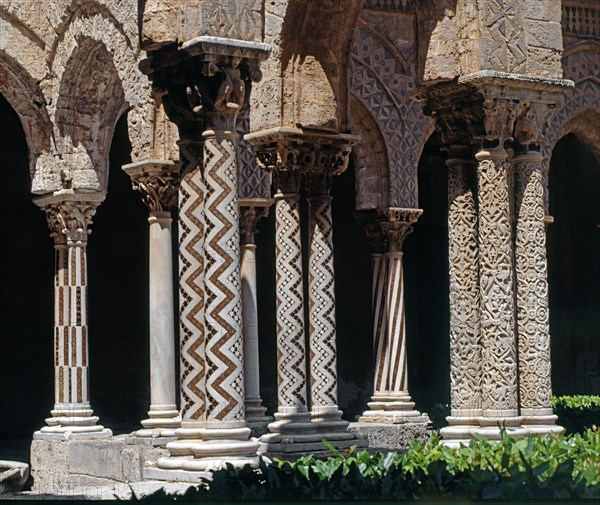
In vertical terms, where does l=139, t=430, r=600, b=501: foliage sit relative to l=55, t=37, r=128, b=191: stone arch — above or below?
below

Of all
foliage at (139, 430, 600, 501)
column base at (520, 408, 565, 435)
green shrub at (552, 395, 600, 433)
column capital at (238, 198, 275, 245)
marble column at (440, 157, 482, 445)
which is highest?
column capital at (238, 198, 275, 245)

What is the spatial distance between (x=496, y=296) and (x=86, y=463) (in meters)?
5.50

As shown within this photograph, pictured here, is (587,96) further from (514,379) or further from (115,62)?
(514,379)

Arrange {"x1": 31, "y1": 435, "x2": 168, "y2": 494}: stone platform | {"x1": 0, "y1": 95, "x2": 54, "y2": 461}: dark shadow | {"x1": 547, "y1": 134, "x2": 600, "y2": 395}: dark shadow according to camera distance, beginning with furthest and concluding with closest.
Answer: {"x1": 547, "y1": 134, "x2": 600, "y2": 395}: dark shadow
{"x1": 0, "y1": 95, "x2": 54, "y2": 461}: dark shadow
{"x1": 31, "y1": 435, "x2": 168, "y2": 494}: stone platform

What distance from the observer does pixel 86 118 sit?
1255cm

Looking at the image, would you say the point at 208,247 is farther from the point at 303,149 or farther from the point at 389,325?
the point at 389,325

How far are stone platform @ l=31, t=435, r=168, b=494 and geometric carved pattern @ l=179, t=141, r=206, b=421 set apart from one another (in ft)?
11.4

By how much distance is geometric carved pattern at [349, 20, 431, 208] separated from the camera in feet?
47.6

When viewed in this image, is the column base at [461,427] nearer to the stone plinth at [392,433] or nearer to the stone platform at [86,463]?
the stone platform at [86,463]

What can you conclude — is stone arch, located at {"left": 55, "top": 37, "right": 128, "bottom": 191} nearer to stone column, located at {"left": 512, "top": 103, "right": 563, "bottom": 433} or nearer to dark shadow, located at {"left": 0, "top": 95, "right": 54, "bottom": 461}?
dark shadow, located at {"left": 0, "top": 95, "right": 54, "bottom": 461}

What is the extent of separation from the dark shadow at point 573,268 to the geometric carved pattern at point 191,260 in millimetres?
14589

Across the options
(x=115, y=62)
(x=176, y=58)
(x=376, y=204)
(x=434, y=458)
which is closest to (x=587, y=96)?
(x=376, y=204)

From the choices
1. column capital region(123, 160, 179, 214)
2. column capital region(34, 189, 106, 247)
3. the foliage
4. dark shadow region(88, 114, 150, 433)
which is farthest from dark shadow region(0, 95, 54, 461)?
the foliage

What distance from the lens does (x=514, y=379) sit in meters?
7.95
